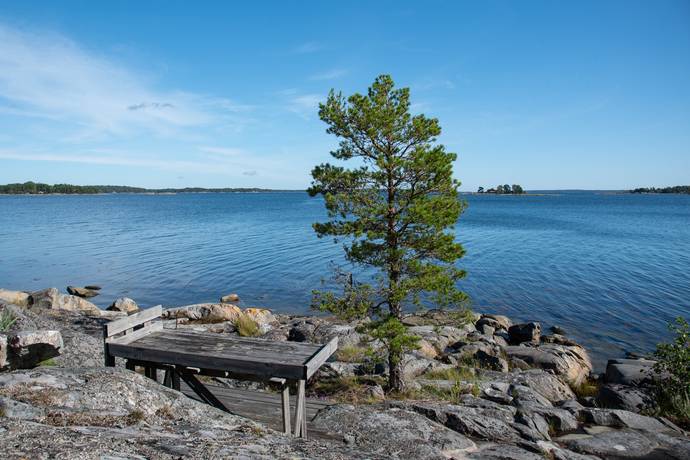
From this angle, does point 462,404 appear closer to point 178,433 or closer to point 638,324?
point 178,433

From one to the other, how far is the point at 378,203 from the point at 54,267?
119 ft

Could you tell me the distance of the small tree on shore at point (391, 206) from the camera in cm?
1091

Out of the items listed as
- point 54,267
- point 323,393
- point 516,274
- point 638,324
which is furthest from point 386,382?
point 54,267

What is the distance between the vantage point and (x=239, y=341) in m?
9.09

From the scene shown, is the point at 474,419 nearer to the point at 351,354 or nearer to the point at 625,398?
the point at 625,398

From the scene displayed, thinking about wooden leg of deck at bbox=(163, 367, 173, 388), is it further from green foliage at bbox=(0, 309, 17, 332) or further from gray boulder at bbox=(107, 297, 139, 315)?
gray boulder at bbox=(107, 297, 139, 315)

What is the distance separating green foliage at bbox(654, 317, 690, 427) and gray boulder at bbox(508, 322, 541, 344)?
314 inches

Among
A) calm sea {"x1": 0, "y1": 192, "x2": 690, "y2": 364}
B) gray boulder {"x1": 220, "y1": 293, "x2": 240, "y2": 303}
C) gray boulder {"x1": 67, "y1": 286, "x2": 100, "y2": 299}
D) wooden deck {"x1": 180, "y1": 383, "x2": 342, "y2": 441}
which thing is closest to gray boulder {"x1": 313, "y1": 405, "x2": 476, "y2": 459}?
wooden deck {"x1": 180, "y1": 383, "x2": 342, "y2": 441}

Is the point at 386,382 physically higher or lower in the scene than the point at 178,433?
lower

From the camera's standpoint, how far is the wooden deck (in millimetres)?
9688

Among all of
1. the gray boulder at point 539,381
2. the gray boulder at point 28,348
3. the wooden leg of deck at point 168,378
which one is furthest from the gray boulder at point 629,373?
the gray boulder at point 28,348

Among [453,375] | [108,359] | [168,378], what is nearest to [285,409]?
[168,378]

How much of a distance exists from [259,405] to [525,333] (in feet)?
48.9

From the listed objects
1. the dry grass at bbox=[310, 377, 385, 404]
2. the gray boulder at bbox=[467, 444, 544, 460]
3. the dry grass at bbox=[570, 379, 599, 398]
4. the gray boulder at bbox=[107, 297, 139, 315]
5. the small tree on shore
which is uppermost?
the small tree on shore
